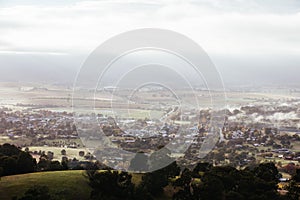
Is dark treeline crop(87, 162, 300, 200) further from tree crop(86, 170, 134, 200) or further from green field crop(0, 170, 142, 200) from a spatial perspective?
green field crop(0, 170, 142, 200)

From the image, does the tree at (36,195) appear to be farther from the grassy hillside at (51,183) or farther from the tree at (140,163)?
the tree at (140,163)

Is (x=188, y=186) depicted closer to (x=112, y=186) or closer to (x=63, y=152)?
(x=112, y=186)

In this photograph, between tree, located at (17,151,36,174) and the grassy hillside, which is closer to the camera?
the grassy hillside

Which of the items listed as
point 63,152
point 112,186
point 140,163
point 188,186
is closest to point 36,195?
point 112,186

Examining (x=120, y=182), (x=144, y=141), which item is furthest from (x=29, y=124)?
(x=120, y=182)

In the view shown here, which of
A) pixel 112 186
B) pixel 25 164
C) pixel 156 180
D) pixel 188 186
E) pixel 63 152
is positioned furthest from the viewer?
pixel 63 152

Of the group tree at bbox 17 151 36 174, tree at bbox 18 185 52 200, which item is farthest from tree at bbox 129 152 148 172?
tree at bbox 18 185 52 200

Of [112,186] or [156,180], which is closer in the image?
[112,186]

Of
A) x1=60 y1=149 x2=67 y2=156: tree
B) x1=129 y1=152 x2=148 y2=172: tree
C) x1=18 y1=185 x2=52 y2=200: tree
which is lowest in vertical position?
x1=60 y1=149 x2=67 y2=156: tree
